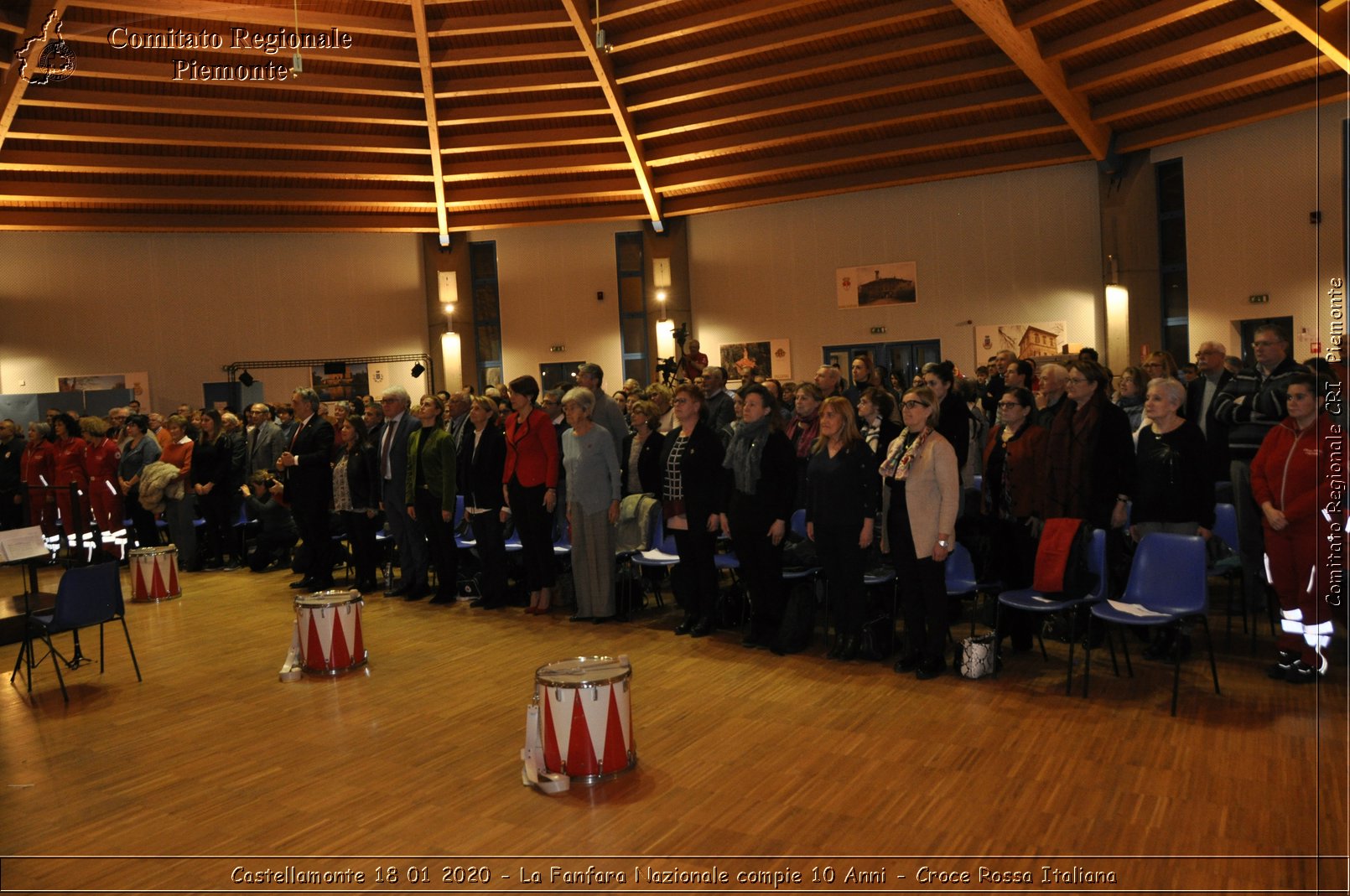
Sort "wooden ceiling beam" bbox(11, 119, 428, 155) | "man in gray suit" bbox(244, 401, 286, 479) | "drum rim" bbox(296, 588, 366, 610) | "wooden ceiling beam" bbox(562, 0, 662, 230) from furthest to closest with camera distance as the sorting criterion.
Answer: "wooden ceiling beam" bbox(11, 119, 428, 155)
"wooden ceiling beam" bbox(562, 0, 662, 230)
"man in gray suit" bbox(244, 401, 286, 479)
"drum rim" bbox(296, 588, 366, 610)

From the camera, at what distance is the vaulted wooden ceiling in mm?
12500

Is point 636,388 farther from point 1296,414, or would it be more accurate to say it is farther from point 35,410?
A: point 35,410

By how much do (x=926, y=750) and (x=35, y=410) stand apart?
15478 millimetres

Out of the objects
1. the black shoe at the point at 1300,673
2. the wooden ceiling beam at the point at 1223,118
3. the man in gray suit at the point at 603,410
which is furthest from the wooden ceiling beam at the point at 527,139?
the black shoe at the point at 1300,673

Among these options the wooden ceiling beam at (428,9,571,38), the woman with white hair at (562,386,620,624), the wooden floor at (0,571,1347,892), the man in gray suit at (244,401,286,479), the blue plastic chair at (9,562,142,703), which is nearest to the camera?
the wooden floor at (0,571,1347,892)

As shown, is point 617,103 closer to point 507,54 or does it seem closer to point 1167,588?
point 507,54

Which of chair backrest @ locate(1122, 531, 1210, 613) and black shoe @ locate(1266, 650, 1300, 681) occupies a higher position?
chair backrest @ locate(1122, 531, 1210, 613)

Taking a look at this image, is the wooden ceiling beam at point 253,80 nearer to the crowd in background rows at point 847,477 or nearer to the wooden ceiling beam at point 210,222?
the wooden ceiling beam at point 210,222

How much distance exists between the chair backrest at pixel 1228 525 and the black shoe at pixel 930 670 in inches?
76.4

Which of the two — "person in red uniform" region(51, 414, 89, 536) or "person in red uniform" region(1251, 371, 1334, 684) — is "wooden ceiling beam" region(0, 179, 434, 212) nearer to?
"person in red uniform" region(51, 414, 89, 536)

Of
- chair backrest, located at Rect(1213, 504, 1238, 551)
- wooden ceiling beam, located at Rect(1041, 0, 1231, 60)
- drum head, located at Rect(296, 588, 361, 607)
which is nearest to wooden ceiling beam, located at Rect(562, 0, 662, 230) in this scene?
wooden ceiling beam, located at Rect(1041, 0, 1231, 60)

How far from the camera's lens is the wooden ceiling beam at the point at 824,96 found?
532 inches

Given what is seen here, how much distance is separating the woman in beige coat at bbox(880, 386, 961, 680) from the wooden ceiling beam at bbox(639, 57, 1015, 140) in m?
9.36

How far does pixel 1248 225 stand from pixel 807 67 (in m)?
6.18
